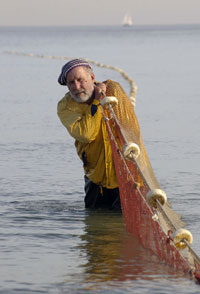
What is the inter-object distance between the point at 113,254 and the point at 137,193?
0.88m

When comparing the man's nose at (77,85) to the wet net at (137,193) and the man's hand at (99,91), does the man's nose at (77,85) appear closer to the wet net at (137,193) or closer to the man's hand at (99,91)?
the man's hand at (99,91)

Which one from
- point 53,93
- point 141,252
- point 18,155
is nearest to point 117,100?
point 141,252

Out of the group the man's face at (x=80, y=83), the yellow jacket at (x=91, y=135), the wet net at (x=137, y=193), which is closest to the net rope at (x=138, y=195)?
the wet net at (x=137, y=193)

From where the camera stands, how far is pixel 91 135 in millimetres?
7355

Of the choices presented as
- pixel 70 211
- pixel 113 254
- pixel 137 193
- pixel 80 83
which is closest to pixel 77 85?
pixel 80 83

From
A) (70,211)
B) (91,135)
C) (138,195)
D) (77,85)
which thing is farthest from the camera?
(70,211)

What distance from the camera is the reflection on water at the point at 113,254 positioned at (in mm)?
6648

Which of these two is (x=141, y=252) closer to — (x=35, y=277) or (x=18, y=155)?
(x=35, y=277)

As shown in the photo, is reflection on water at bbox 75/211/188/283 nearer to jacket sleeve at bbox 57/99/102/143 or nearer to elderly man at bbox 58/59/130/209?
elderly man at bbox 58/59/130/209

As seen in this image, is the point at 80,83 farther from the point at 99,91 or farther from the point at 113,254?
the point at 113,254

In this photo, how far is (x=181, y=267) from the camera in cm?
604

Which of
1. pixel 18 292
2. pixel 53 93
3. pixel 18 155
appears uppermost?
pixel 53 93

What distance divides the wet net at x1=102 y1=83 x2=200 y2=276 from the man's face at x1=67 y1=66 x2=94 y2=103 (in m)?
0.24

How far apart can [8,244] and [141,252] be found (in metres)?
1.30
